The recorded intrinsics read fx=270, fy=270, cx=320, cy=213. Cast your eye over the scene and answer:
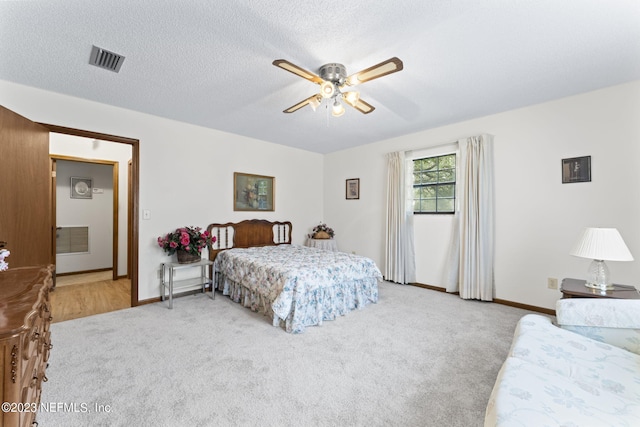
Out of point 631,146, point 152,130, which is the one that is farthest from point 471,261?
point 152,130

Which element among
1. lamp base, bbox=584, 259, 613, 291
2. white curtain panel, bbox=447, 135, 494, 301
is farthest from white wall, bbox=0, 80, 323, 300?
lamp base, bbox=584, 259, 613, 291

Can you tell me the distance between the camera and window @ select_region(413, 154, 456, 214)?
4.10 meters

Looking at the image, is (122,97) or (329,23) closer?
(329,23)

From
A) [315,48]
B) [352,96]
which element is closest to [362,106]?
[352,96]

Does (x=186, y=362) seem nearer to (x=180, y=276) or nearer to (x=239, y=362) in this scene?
(x=239, y=362)

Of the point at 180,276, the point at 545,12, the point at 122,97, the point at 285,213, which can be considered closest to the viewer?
the point at 545,12

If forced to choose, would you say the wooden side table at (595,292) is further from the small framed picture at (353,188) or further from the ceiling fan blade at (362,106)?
the small framed picture at (353,188)

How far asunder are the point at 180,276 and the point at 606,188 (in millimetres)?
5269

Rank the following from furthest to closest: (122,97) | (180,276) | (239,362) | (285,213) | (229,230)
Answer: (285,213) → (229,230) → (180,276) → (122,97) → (239,362)

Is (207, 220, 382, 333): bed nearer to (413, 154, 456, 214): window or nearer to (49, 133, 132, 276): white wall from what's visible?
(413, 154, 456, 214): window

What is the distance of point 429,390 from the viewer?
5.98 feet

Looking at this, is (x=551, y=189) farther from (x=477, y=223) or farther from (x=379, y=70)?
(x=379, y=70)

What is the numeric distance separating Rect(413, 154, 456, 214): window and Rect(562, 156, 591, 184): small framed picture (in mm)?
1251

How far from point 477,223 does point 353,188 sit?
7.65ft
